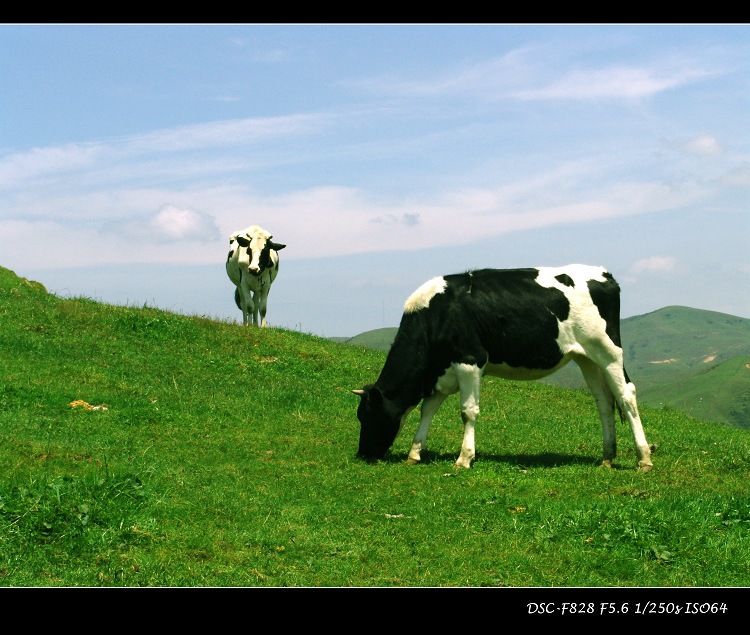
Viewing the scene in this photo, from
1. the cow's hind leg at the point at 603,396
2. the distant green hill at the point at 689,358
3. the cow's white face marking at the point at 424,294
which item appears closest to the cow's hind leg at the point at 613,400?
the cow's hind leg at the point at 603,396

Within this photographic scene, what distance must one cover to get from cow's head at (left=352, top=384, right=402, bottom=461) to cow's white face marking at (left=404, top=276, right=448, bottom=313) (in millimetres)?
1456

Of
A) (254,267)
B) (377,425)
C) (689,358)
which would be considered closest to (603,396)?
(377,425)

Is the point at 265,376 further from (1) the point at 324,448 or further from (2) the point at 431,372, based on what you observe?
(2) the point at 431,372

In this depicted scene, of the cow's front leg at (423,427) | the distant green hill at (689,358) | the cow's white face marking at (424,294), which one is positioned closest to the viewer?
the cow's front leg at (423,427)

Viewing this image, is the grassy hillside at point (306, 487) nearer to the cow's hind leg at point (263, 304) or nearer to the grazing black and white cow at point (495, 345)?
the grazing black and white cow at point (495, 345)

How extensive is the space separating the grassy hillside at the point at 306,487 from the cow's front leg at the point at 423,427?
0.32 metres

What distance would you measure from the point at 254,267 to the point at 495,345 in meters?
15.8

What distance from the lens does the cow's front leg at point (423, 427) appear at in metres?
14.7

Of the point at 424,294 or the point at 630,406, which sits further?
the point at 424,294

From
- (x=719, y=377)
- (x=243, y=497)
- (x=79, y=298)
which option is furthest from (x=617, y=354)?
(x=719, y=377)

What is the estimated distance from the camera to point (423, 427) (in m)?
14.9

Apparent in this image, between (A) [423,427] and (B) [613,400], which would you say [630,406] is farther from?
(A) [423,427]

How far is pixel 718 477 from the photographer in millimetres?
14164

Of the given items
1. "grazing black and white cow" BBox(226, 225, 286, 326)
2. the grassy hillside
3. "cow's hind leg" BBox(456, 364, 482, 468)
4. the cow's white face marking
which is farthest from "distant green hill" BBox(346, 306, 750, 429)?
"cow's hind leg" BBox(456, 364, 482, 468)
